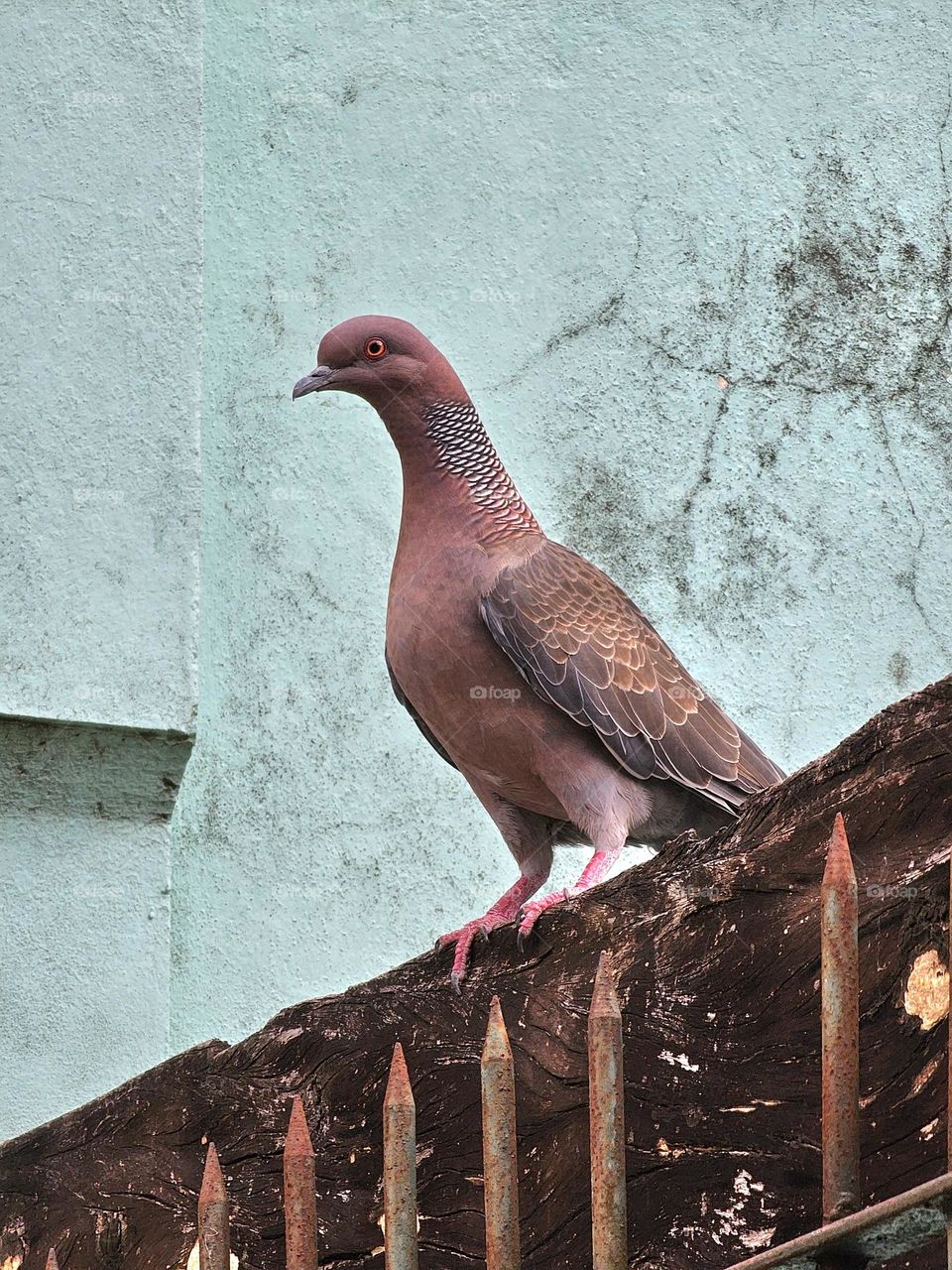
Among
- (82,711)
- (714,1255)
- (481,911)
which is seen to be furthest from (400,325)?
(714,1255)

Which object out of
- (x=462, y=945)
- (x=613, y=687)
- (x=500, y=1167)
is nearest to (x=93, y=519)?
(x=613, y=687)

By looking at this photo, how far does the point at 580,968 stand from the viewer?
247cm

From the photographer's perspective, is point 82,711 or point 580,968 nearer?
point 580,968

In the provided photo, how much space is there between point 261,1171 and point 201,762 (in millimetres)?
3094

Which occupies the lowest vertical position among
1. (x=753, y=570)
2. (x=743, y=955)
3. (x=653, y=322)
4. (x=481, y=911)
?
(x=743, y=955)

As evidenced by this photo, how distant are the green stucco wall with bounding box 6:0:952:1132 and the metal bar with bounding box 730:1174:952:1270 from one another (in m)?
4.08

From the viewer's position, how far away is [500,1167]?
1.80 meters

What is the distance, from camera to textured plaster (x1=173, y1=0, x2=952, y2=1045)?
5.74m

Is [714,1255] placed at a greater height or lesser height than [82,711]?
lesser

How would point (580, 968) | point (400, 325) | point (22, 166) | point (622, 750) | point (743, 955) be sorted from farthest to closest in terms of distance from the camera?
→ point (22, 166) → point (400, 325) → point (622, 750) → point (580, 968) → point (743, 955)

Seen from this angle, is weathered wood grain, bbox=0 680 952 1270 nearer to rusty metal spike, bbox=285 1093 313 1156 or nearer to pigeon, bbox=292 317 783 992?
A: rusty metal spike, bbox=285 1093 313 1156

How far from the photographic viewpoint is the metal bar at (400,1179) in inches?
74.7

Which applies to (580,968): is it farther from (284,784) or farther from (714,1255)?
(284,784)

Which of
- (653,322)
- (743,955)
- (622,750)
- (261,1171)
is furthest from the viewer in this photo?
(653,322)
